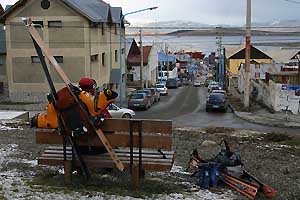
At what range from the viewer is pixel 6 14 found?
3931 centimetres

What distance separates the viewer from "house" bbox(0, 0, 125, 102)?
129 feet

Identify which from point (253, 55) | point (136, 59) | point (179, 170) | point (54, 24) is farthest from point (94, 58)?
point (253, 55)

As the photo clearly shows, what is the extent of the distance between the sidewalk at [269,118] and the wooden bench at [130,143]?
838 inches

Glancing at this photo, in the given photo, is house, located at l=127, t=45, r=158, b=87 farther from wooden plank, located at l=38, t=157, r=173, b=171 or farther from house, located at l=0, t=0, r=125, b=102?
wooden plank, located at l=38, t=157, r=173, b=171

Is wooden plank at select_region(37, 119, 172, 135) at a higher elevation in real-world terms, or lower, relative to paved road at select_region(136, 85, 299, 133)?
higher

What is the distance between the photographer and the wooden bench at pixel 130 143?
7.24m

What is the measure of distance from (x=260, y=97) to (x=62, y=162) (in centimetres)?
3394

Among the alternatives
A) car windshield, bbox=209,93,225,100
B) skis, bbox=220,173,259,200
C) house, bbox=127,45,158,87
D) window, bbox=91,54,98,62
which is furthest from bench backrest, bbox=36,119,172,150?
house, bbox=127,45,158,87

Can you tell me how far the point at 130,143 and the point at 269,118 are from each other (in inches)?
962

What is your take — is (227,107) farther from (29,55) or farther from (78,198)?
(78,198)

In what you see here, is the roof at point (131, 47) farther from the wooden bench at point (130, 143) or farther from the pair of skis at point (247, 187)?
the pair of skis at point (247, 187)

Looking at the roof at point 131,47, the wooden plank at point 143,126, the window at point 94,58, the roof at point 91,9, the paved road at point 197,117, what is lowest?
the paved road at point 197,117

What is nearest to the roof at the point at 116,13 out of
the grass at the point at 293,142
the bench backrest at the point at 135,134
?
the grass at the point at 293,142

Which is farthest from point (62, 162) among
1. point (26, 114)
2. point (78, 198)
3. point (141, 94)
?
point (141, 94)
